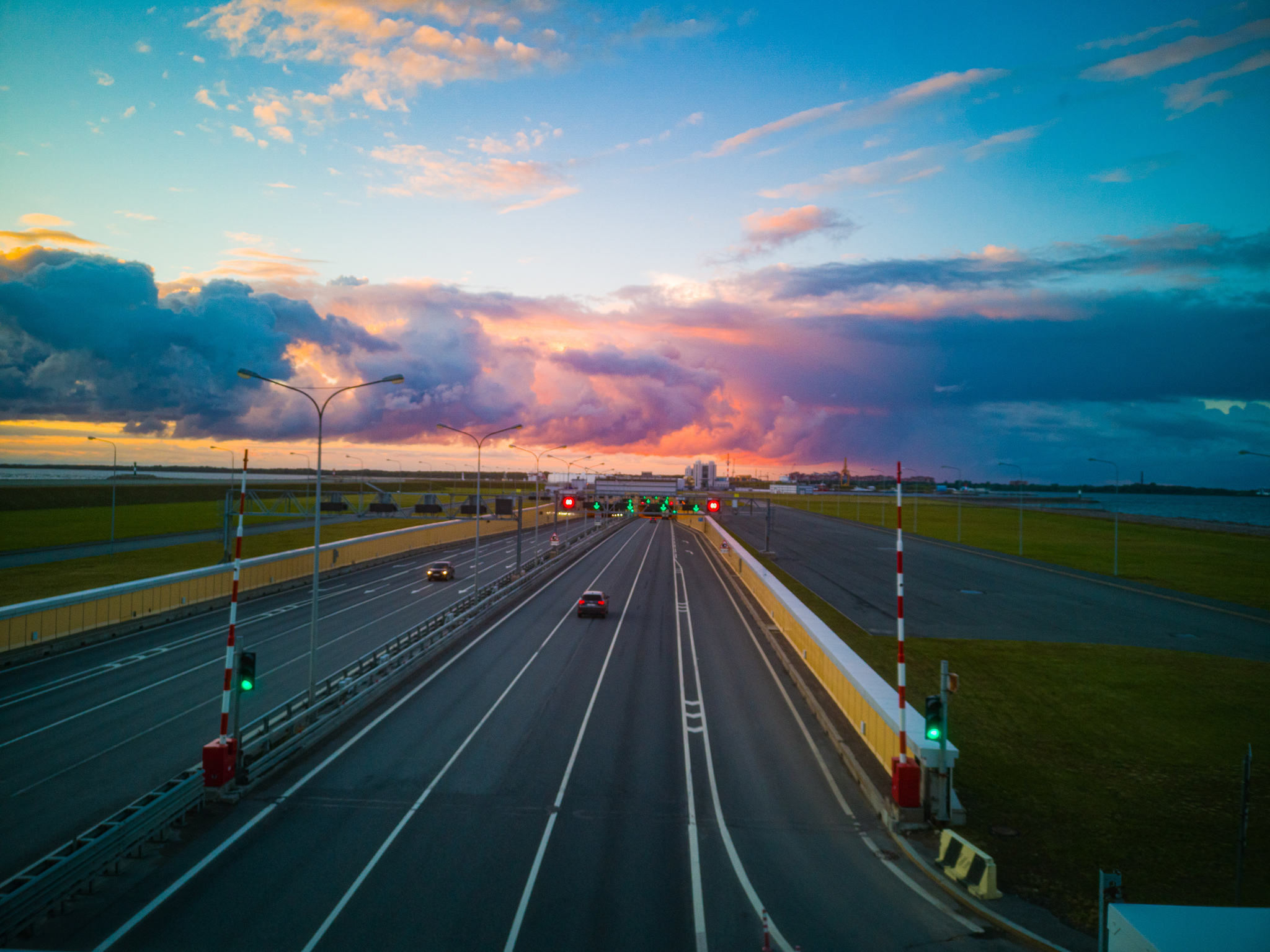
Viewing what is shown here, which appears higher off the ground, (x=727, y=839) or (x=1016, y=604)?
(x=727, y=839)

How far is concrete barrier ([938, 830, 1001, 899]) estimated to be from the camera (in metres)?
12.0

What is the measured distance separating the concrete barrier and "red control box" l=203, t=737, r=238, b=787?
52.7 feet

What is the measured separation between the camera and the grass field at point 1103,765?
42.7ft

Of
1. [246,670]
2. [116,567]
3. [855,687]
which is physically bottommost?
[116,567]

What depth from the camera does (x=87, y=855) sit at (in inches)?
463

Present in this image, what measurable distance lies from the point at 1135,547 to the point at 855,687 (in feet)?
284

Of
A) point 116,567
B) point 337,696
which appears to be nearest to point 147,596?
point 116,567

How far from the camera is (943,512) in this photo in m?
161

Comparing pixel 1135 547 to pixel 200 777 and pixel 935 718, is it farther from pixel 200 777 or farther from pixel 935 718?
pixel 200 777

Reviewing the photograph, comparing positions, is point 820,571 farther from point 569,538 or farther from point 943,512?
point 943,512

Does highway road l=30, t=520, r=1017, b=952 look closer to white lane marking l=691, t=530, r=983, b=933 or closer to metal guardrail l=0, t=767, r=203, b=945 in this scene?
white lane marking l=691, t=530, r=983, b=933

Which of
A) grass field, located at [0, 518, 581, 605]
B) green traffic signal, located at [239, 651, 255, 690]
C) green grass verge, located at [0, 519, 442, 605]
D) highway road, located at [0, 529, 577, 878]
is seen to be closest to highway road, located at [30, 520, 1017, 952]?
green traffic signal, located at [239, 651, 255, 690]

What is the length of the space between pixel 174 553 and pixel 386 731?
49.7 meters

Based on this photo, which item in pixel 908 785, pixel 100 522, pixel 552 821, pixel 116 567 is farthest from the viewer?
pixel 100 522
